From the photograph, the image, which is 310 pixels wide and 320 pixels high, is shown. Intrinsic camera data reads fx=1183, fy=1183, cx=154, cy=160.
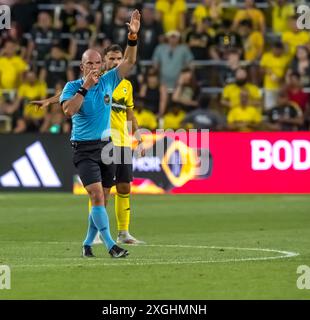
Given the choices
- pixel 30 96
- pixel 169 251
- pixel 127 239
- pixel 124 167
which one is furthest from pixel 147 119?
pixel 169 251

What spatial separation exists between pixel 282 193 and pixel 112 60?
429 inches

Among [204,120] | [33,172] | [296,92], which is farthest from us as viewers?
[296,92]

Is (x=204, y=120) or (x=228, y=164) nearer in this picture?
(x=228, y=164)

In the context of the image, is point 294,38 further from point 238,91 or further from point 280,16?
point 238,91

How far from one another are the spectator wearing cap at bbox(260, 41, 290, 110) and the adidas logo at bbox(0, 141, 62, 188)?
5.43 metres

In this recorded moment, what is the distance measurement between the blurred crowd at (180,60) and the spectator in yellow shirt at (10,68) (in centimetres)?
2

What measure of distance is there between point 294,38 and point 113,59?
45.1 feet

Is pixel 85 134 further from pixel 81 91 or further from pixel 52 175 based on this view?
pixel 52 175

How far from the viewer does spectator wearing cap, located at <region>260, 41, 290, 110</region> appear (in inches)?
1071

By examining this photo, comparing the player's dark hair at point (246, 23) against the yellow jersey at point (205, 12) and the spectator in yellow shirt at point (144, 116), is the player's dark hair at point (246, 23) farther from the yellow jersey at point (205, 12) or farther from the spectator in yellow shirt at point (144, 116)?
the spectator in yellow shirt at point (144, 116)

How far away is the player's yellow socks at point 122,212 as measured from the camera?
15.4 metres

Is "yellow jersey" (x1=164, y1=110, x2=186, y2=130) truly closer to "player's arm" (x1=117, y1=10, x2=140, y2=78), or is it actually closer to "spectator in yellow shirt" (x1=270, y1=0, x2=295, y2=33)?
"spectator in yellow shirt" (x1=270, y1=0, x2=295, y2=33)

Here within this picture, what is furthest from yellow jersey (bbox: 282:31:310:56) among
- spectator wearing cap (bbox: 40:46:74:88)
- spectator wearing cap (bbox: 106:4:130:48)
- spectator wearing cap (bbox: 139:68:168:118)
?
spectator wearing cap (bbox: 40:46:74:88)

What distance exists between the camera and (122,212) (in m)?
15.4
